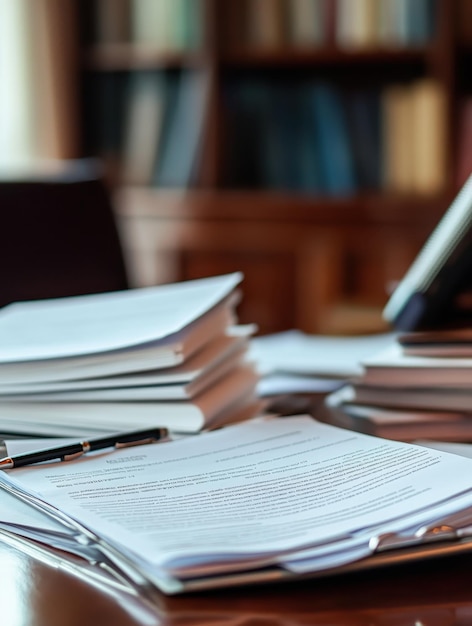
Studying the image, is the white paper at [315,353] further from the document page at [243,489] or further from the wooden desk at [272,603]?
the wooden desk at [272,603]

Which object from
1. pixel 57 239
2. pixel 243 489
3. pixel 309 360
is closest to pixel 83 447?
pixel 243 489

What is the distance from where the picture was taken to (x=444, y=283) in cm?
80

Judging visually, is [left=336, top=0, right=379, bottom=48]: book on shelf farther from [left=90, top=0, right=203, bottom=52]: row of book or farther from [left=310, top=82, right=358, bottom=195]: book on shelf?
[left=90, top=0, right=203, bottom=52]: row of book

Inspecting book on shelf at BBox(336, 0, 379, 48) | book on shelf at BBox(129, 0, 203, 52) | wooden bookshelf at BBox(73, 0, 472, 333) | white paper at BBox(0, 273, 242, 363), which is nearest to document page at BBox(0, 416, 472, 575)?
white paper at BBox(0, 273, 242, 363)

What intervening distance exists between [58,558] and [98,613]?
7cm

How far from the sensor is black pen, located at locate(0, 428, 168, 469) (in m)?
0.60

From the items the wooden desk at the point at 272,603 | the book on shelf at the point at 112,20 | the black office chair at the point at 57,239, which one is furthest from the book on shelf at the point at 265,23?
the wooden desk at the point at 272,603

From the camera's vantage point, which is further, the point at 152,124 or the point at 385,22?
the point at 152,124

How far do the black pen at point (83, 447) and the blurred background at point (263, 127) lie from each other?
6.20ft

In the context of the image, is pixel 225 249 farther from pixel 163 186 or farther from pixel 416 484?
pixel 416 484

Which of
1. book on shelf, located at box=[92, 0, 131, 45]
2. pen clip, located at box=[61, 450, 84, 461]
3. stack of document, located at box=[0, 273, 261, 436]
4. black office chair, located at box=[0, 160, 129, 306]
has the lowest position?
pen clip, located at box=[61, 450, 84, 461]

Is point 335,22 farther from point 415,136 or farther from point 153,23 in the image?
point 153,23

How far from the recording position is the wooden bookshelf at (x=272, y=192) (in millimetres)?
2604

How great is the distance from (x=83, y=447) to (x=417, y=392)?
11.6 inches
